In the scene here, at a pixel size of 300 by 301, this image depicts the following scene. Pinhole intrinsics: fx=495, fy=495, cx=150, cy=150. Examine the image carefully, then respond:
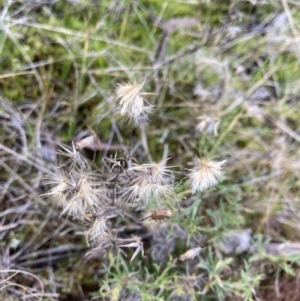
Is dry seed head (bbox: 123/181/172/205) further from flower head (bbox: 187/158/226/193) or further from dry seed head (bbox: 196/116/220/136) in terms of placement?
dry seed head (bbox: 196/116/220/136)

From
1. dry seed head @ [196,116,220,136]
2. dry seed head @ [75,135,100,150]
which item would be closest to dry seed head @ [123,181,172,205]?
dry seed head @ [75,135,100,150]

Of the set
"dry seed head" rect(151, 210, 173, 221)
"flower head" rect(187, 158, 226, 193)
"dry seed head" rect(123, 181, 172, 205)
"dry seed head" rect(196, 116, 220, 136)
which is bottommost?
"dry seed head" rect(196, 116, 220, 136)

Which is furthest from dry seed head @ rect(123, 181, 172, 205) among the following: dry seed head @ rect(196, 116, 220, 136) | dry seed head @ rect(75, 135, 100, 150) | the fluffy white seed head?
dry seed head @ rect(196, 116, 220, 136)

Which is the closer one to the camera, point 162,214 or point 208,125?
point 162,214

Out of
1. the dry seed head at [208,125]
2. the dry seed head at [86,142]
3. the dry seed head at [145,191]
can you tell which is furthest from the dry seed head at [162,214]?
the dry seed head at [208,125]

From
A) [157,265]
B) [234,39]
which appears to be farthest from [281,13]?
[157,265]

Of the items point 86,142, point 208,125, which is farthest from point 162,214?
point 208,125

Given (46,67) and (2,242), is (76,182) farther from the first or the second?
(46,67)

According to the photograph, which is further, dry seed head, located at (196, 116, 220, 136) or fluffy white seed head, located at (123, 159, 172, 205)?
dry seed head, located at (196, 116, 220, 136)

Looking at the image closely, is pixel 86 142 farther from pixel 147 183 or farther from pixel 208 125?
pixel 208 125

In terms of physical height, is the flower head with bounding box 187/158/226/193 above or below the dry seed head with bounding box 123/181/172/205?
above

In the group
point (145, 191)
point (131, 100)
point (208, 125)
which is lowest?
point (208, 125)
